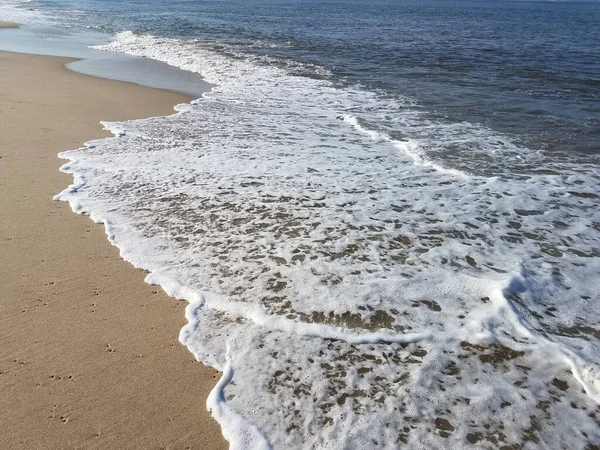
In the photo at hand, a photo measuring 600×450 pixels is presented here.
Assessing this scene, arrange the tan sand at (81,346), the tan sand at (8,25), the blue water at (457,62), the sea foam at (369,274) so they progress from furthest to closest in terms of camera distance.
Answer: the tan sand at (8,25) → the blue water at (457,62) → the sea foam at (369,274) → the tan sand at (81,346)

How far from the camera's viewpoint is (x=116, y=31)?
25.6 metres

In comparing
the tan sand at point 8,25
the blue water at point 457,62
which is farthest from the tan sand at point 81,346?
the tan sand at point 8,25

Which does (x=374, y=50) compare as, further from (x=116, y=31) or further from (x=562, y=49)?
(x=116, y=31)

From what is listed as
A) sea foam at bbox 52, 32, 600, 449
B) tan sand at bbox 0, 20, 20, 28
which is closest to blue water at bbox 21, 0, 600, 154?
sea foam at bbox 52, 32, 600, 449

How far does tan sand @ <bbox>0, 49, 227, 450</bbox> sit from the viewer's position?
8.88 ft

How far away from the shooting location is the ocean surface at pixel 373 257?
2.89 meters

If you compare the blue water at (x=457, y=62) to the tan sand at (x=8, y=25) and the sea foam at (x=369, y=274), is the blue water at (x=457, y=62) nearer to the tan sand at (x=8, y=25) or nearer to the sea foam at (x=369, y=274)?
the sea foam at (x=369, y=274)

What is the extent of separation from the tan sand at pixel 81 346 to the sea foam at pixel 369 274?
17 centimetres

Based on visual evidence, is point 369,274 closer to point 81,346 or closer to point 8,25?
point 81,346

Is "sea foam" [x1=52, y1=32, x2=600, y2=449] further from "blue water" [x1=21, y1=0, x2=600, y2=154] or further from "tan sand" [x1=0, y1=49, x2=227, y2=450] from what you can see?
"blue water" [x1=21, y1=0, x2=600, y2=154]

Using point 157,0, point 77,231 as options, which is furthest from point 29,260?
point 157,0

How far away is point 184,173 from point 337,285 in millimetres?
3119

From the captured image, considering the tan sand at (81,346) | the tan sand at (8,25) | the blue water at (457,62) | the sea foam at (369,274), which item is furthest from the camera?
the tan sand at (8,25)

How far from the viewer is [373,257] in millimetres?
4461
